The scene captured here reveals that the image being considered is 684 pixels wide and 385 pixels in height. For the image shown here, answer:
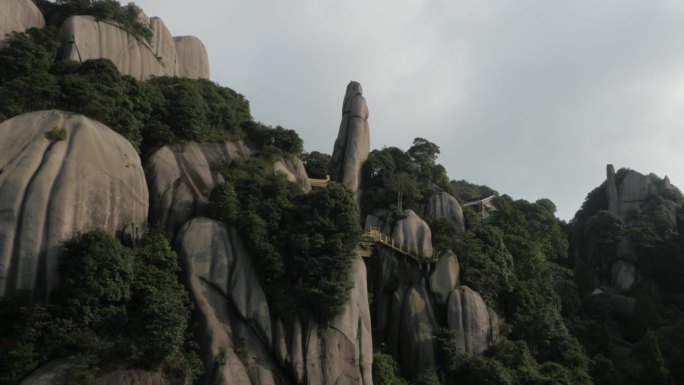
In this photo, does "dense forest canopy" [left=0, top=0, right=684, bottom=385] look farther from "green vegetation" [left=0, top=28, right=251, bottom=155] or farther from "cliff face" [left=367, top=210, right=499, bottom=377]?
"cliff face" [left=367, top=210, right=499, bottom=377]

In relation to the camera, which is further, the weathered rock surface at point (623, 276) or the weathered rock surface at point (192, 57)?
the weathered rock surface at point (623, 276)

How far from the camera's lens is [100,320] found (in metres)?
21.0

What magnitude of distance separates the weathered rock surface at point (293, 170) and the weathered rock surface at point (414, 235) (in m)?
5.82

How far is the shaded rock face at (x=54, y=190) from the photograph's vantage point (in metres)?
21.2

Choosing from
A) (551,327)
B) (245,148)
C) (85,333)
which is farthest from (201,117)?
(551,327)

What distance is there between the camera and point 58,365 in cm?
1975

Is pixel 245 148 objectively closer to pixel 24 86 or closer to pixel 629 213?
pixel 24 86

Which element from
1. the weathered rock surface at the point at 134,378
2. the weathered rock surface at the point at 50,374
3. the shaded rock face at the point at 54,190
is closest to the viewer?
the weathered rock surface at the point at 50,374

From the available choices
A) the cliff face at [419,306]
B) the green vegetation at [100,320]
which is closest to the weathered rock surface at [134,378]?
the green vegetation at [100,320]

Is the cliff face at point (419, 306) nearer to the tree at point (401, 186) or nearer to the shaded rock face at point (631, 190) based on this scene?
the tree at point (401, 186)

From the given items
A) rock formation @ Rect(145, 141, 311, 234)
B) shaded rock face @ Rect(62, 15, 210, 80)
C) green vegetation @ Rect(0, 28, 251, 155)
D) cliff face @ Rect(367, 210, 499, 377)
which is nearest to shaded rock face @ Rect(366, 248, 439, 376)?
cliff face @ Rect(367, 210, 499, 377)

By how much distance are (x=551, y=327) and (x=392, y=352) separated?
874cm

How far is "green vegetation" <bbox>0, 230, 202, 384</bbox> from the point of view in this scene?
19859 millimetres

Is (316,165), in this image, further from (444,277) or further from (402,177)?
(444,277)
